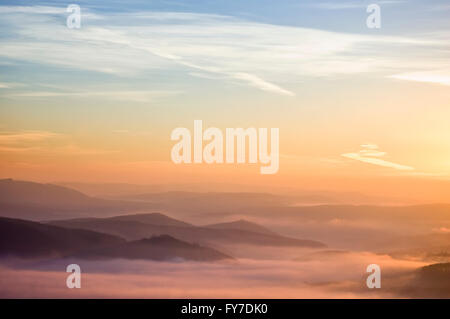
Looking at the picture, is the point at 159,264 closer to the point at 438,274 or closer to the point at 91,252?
the point at 91,252

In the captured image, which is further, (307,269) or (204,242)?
(204,242)

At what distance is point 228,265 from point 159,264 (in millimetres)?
2388

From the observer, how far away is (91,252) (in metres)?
18.2

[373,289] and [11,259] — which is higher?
[11,259]

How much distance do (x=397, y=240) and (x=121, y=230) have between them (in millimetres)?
8470

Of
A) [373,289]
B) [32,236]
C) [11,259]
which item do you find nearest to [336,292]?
[373,289]

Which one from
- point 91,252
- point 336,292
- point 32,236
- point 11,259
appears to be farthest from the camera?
point 32,236

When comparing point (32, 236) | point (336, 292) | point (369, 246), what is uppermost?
point (32, 236)

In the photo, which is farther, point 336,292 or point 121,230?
point 121,230

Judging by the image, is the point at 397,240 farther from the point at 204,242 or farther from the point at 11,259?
the point at 11,259

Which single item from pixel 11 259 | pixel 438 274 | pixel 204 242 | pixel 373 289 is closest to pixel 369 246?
pixel 373 289

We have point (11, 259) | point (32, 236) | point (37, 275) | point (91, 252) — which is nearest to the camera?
point (37, 275)

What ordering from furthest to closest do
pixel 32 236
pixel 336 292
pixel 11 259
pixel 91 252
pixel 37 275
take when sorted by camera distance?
1. pixel 32 236
2. pixel 11 259
3. pixel 91 252
4. pixel 37 275
5. pixel 336 292

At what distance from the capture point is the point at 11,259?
19.9 m
